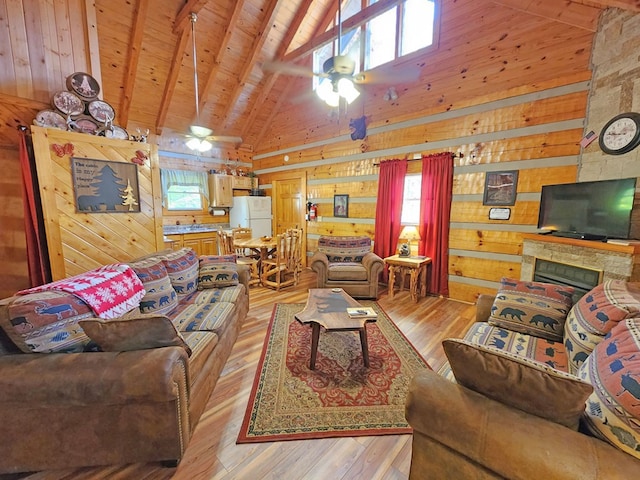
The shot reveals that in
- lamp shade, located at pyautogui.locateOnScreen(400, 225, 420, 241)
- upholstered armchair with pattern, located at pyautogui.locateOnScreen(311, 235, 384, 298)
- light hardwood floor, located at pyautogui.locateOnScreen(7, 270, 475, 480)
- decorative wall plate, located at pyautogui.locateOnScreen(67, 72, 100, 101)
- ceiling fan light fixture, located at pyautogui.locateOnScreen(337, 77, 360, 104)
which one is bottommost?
light hardwood floor, located at pyautogui.locateOnScreen(7, 270, 475, 480)

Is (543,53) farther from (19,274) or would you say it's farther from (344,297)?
(19,274)

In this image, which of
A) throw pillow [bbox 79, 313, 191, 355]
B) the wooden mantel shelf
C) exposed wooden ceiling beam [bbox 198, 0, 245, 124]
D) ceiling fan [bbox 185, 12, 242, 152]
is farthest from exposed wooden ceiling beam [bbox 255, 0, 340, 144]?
throw pillow [bbox 79, 313, 191, 355]

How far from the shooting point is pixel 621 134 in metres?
2.54

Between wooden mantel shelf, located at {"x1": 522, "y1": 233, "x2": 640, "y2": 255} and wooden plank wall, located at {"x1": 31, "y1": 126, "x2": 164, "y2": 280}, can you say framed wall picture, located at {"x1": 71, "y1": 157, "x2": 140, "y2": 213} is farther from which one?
wooden mantel shelf, located at {"x1": 522, "y1": 233, "x2": 640, "y2": 255}

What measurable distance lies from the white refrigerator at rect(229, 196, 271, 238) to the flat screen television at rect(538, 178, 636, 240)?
211 inches

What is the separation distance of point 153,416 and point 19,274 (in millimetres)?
3162

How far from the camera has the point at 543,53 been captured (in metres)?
3.11

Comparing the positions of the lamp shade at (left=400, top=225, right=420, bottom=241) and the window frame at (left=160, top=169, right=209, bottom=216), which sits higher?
the window frame at (left=160, top=169, right=209, bottom=216)

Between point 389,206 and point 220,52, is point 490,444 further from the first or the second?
point 220,52

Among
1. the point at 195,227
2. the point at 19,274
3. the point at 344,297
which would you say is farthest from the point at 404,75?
the point at 19,274

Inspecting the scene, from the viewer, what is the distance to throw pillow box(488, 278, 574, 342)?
6.17 ft

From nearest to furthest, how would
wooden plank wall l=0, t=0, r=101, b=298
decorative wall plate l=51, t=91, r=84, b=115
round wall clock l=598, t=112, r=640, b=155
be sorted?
round wall clock l=598, t=112, r=640, b=155 → wooden plank wall l=0, t=0, r=101, b=298 → decorative wall plate l=51, t=91, r=84, b=115

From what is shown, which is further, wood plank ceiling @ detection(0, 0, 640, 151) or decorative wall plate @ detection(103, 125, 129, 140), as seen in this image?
wood plank ceiling @ detection(0, 0, 640, 151)

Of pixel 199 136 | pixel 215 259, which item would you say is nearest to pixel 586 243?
pixel 215 259
